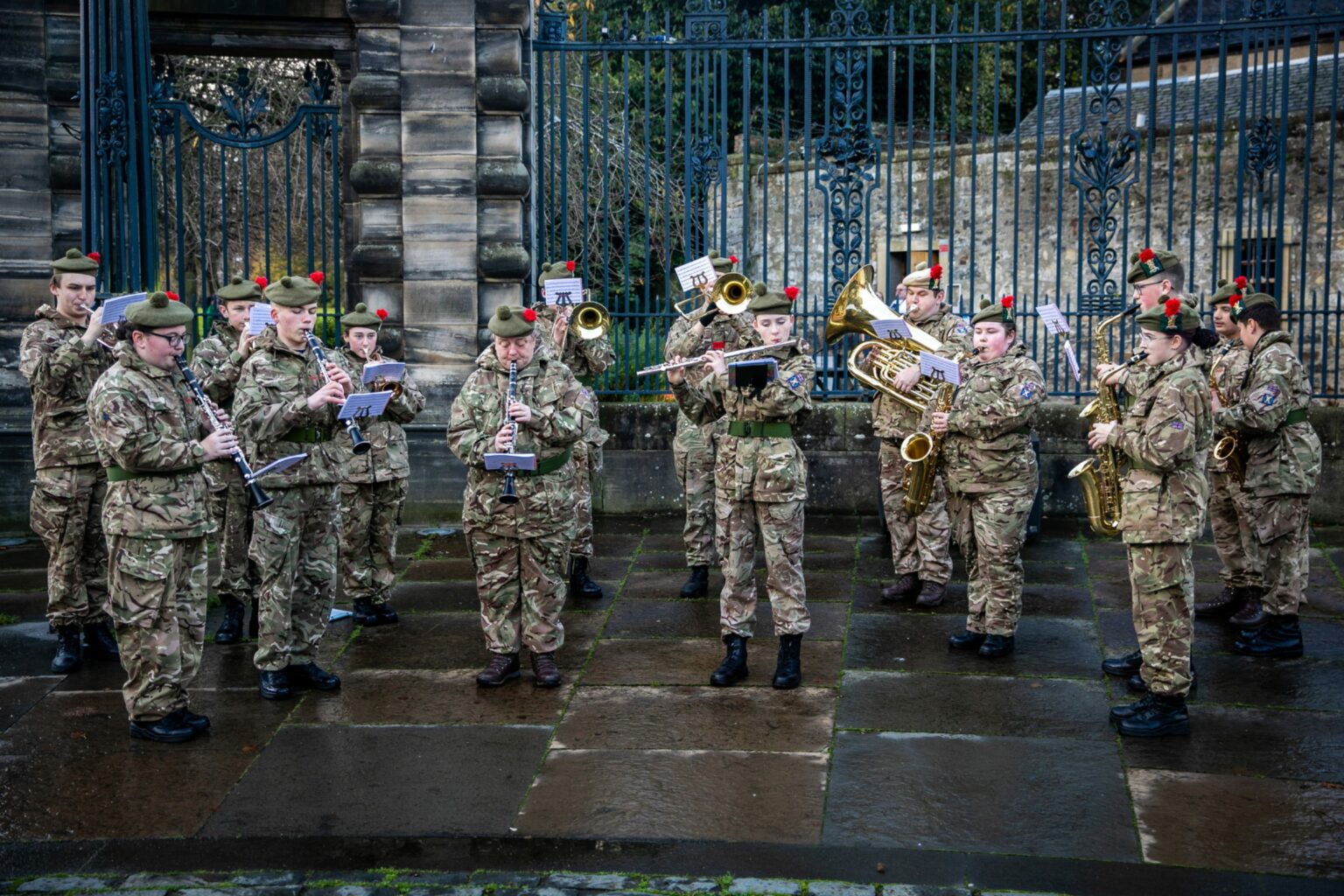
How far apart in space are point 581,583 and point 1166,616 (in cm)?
396

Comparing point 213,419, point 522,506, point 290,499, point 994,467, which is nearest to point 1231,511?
point 994,467

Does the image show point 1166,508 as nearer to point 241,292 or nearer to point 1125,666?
point 1125,666

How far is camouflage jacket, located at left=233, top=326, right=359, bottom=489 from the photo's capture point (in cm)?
694

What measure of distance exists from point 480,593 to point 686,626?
5.26 feet

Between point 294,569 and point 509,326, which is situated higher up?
point 509,326

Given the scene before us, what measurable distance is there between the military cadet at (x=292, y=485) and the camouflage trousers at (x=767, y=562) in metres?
2.01

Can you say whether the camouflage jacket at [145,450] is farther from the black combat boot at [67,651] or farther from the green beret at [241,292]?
the green beret at [241,292]

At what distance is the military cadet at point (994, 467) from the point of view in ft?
24.7

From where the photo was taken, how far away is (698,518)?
9148 millimetres

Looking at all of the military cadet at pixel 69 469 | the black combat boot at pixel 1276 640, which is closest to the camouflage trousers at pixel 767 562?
the black combat boot at pixel 1276 640

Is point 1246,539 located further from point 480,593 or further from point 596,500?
point 596,500

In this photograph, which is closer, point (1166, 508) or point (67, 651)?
point (1166, 508)

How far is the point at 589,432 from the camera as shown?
29.4ft

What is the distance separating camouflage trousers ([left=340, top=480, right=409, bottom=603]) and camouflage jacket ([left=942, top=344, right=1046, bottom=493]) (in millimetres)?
3350
